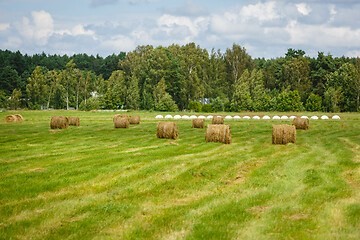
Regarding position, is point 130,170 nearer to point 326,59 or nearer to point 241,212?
point 241,212

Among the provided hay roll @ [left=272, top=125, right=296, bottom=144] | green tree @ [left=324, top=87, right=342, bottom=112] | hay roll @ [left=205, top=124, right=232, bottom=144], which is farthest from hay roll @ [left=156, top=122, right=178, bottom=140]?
green tree @ [left=324, top=87, right=342, bottom=112]

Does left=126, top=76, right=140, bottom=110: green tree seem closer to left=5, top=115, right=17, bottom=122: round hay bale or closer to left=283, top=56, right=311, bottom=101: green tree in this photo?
left=283, top=56, right=311, bottom=101: green tree

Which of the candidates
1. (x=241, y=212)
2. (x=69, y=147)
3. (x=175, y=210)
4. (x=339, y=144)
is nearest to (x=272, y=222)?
(x=241, y=212)

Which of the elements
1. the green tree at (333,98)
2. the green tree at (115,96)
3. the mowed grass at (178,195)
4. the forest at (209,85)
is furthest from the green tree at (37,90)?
the mowed grass at (178,195)

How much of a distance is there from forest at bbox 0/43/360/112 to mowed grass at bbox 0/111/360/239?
213ft

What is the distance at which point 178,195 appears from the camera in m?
10.7

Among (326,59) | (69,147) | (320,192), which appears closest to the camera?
(320,192)

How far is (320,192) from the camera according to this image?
10820 millimetres

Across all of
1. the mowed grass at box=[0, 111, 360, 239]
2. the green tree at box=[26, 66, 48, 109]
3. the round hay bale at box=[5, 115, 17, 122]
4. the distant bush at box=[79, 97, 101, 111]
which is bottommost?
the mowed grass at box=[0, 111, 360, 239]

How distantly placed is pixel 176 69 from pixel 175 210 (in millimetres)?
93697

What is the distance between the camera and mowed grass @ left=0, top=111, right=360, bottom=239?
797 cm

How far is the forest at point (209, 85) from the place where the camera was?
83.2 metres

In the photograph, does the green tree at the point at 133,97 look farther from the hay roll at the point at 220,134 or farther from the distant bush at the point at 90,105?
the hay roll at the point at 220,134

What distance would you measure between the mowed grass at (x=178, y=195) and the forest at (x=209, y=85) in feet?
213
